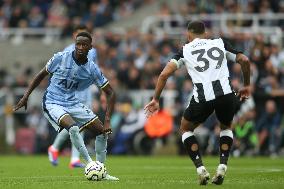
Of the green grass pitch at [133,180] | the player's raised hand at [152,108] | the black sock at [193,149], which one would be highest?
the player's raised hand at [152,108]

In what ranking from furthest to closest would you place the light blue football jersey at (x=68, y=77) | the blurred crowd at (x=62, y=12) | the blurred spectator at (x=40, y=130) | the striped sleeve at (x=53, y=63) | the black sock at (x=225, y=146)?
the blurred crowd at (x=62, y=12), the blurred spectator at (x=40, y=130), the striped sleeve at (x=53, y=63), the light blue football jersey at (x=68, y=77), the black sock at (x=225, y=146)

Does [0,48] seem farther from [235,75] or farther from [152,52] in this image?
[235,75]

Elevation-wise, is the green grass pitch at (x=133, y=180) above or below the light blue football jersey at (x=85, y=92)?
below

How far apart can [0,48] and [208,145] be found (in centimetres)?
1178

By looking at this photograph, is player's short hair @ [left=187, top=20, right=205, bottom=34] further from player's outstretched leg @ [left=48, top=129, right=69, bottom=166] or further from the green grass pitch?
player's outstretched leg @ [left=48, top=129, right=69, bottom=166]

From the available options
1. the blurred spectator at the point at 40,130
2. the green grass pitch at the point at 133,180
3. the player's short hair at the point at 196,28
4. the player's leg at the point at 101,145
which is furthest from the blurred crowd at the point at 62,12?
the player's short hair at the point at 196,28

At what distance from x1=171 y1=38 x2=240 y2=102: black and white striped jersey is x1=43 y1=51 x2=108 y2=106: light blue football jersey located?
5.71ft

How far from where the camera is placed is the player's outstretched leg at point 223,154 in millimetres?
11422

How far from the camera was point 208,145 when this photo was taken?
24.2 metres

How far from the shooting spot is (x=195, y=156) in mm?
11594

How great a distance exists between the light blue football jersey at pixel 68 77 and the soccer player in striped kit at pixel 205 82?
5.52 ft

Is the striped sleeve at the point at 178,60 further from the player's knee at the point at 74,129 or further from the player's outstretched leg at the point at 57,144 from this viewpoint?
the player's outstretched leg at the point at 57,144

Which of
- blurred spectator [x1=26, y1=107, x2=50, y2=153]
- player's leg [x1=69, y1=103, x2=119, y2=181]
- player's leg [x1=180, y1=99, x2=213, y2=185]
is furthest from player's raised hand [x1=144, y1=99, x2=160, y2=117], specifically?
blurred spectator [x1=26, y1=107, x2=50, y2=153]

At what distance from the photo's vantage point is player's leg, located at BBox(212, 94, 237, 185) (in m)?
11.4
